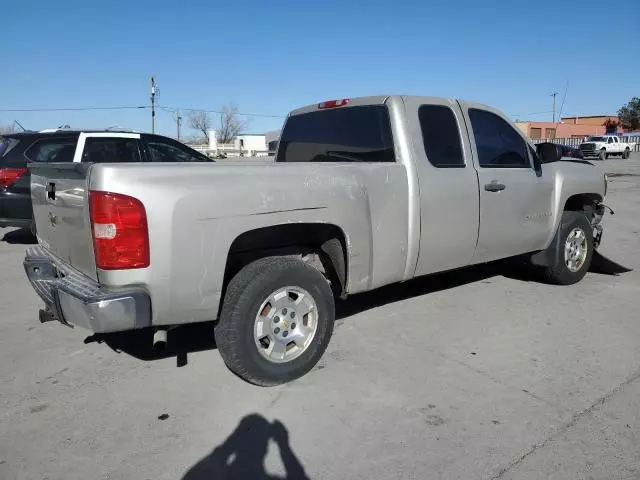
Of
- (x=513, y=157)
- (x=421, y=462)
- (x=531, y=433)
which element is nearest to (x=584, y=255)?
(x=513, y=157)

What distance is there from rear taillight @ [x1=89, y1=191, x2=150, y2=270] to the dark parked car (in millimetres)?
5271

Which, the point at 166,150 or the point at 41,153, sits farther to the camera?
the point at 166,150

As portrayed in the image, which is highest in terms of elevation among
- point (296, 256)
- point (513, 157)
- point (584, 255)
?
point (513, 157)

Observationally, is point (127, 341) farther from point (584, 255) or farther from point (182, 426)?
point (584, 255)

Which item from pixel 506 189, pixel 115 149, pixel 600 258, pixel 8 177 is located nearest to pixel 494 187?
pixel 506 189

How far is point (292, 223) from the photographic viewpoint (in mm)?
3385

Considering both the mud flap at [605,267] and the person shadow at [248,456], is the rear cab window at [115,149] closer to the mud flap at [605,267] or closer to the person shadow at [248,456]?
the person shadow at [248,456]

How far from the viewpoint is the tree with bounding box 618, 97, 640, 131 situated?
76500mm

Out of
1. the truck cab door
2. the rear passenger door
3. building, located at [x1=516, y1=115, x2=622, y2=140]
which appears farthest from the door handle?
building, located at [x1=516, y1=115, x2=622, y2=140]

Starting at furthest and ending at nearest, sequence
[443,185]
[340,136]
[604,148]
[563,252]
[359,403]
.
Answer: [604,148]
[563,252]
[340,136]
[443,185]
[359,403]

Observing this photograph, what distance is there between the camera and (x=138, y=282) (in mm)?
2881

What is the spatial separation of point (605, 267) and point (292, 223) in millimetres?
5198

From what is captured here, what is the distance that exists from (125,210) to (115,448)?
4.28 feet

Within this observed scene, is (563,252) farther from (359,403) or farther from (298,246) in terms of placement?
(359,403)
